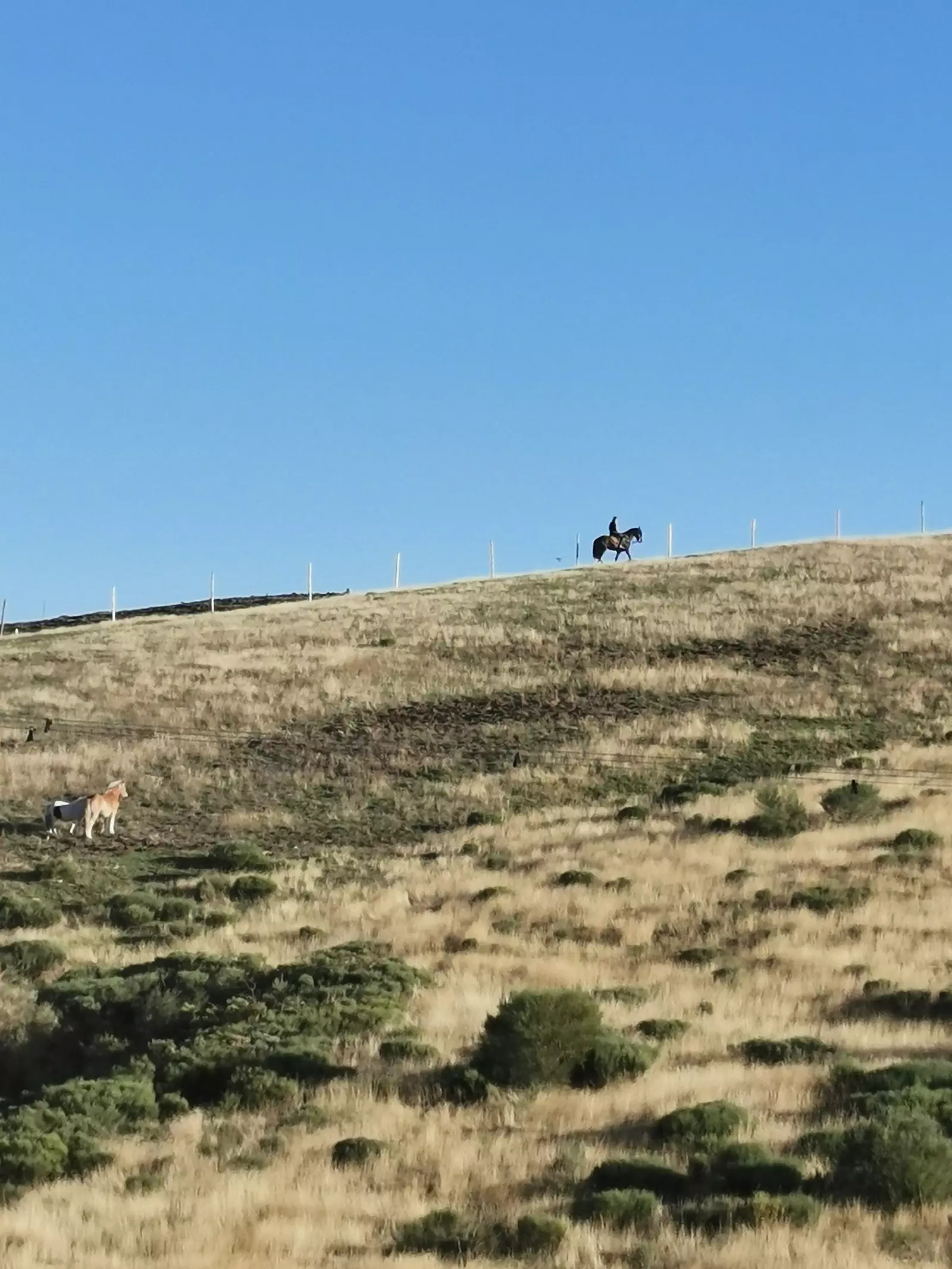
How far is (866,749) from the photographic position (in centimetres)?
3744

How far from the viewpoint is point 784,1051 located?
16.1m

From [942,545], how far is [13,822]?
170ft

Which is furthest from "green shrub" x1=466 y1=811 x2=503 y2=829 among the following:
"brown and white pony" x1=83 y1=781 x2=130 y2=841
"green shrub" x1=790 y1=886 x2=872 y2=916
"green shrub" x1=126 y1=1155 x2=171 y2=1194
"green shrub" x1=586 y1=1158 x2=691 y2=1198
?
"green shrub" x1=586 y1=1158 x2=691 y2=1198

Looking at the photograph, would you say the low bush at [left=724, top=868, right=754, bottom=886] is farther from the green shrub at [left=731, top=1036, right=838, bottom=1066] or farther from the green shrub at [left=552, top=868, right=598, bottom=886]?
the green shrub at [left=731, top=1036, right=838, bottom=1066]

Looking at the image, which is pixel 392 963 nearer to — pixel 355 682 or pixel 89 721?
pixel 89 721

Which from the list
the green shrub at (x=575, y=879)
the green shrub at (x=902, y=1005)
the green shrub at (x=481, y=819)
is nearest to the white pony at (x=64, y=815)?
the green shrub at (x=481, y=819)

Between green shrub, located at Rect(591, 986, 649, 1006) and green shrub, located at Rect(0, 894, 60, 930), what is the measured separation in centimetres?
999

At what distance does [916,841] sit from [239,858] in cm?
1165

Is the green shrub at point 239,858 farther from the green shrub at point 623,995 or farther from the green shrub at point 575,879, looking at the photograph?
the green shrub at point 623,995

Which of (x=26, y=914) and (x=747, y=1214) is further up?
(x=26, y=914)

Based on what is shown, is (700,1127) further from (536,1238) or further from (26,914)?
(26,914)

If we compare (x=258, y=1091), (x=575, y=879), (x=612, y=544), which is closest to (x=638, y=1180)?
(x=258, y=1091)

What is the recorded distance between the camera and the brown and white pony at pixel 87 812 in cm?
3055

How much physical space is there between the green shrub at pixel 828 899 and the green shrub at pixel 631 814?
6.82 metres
